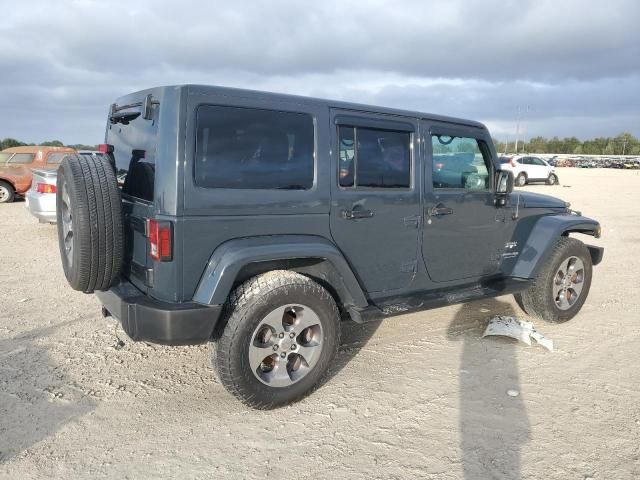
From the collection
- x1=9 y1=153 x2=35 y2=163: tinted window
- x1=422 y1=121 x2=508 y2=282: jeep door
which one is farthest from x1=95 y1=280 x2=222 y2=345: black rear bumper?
x1=9 y1=153 x2=35 y2=163: tinted window

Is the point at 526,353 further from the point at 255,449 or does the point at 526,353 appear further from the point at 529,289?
the point at 255,449

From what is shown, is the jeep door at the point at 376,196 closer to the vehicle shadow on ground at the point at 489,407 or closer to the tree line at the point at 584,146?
the vehicle shadow on ground at the point at 489,407

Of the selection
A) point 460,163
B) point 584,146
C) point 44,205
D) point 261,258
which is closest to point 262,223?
point 261,258

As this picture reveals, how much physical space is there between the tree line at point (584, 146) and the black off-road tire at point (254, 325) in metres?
88.1

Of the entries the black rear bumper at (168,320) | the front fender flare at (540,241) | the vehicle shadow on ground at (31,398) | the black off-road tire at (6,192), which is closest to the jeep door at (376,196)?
the black rear bumper at (168,320)

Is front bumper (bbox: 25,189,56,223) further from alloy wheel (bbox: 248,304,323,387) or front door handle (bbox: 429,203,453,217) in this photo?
front door handle (bbox: 429,203,453,217)

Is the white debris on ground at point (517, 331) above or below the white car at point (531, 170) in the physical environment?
below

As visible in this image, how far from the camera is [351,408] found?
335cm

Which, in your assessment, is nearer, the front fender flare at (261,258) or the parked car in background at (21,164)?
the front fender flare at (261,258)

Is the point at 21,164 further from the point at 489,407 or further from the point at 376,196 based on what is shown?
the point at 489,407

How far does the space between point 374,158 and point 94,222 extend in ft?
6.45

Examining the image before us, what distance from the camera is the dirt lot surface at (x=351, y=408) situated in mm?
2744

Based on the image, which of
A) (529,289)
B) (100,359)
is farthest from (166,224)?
(529,289)

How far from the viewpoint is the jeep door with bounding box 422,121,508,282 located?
13.3ft
